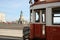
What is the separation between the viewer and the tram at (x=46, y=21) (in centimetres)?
1339

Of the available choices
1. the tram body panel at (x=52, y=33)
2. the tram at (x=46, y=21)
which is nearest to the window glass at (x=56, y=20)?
the tram at (x=46, y=21)

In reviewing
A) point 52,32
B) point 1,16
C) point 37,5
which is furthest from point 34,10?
point 1,16

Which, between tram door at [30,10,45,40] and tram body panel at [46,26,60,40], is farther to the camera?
tram door at [30,10,45,40]

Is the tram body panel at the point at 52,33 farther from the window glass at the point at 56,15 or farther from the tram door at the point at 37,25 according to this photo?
the tram door at the point at 37,25

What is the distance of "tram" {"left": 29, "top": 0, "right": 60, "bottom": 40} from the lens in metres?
13.4

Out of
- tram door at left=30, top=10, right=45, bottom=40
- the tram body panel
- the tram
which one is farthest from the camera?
tram door at left=30, top=10, right=45, bottom=40

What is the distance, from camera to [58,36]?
13.1 meters

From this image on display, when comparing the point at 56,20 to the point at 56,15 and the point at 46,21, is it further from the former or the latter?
the point at 46,21

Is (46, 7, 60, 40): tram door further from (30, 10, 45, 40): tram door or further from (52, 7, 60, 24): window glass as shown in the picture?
(30, 10, 45, 40): tram door

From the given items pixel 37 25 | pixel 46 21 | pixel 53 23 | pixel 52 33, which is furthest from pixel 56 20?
pixel 37 25

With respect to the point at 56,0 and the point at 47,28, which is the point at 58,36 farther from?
the point at 56,0

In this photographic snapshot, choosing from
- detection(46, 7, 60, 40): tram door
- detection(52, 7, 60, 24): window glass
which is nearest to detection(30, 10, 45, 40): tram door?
detection(46, 7, 60, 40): tram door

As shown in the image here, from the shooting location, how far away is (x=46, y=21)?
553 inches

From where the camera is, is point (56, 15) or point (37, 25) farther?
point (37, 25)
